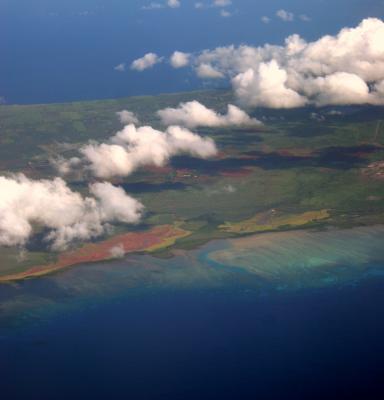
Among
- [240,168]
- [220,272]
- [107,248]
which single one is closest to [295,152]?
[240,168]

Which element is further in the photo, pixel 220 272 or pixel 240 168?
pixel 240 168

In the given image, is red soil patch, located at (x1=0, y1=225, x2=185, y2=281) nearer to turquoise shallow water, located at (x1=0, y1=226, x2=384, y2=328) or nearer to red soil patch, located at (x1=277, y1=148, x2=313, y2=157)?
turquoise shallow water, located at (x1=0, y1=226, x2=384, y2=328)

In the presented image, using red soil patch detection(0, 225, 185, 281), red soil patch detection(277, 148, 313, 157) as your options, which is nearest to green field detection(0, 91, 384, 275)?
red soil patch detection(277, 148, 313, 157)

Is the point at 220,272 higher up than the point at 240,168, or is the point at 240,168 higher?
the point at 240,168

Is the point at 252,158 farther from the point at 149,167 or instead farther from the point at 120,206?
the point at 120,206

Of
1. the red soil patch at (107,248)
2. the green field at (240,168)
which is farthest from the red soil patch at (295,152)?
the red soil patch at (107,248)

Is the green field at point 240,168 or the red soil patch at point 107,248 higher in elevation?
the green field at point 240,168

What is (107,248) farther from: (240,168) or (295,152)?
(295,152)

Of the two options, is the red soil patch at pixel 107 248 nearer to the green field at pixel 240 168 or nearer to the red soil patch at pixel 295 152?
the green field at pixel 240 168
